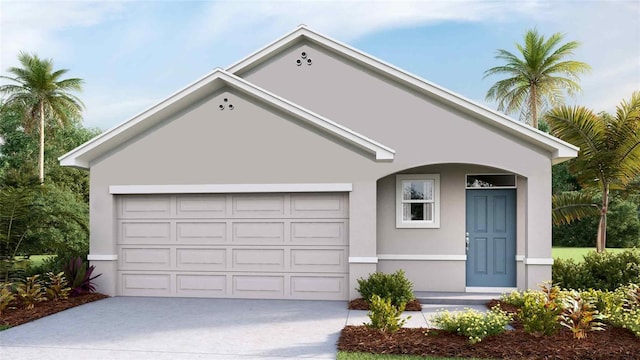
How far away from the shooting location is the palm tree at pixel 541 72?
24.9 metres

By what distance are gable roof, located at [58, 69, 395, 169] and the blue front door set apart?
2.94 m

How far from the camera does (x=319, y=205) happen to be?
11.0 m

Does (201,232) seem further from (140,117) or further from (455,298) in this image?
(455,298)

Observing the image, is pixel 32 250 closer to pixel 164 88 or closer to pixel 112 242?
pixel 112 242

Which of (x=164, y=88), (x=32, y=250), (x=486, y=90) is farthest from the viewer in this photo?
(x=164, y=88)

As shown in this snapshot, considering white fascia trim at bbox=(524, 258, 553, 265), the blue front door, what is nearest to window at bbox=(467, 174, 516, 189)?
the blue front door

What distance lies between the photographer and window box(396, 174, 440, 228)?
1187cm

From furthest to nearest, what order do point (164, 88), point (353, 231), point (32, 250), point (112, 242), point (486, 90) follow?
1. point (164, 88)
2. point (486, 90)
3. point (32, 250)
4. point (112, 242)
5. point (353, 231)

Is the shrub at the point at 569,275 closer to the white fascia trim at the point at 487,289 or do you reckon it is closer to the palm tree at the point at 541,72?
the white fascia trim at the point at 487,289

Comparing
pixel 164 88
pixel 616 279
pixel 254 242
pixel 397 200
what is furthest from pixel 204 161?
pixel 164 88

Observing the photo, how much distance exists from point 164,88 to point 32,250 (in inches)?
810

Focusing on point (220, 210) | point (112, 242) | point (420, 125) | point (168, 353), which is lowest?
point (168, 353)

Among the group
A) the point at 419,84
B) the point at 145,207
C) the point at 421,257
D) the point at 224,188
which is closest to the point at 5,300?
the point at 145,207

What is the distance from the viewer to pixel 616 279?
37.3 ft
